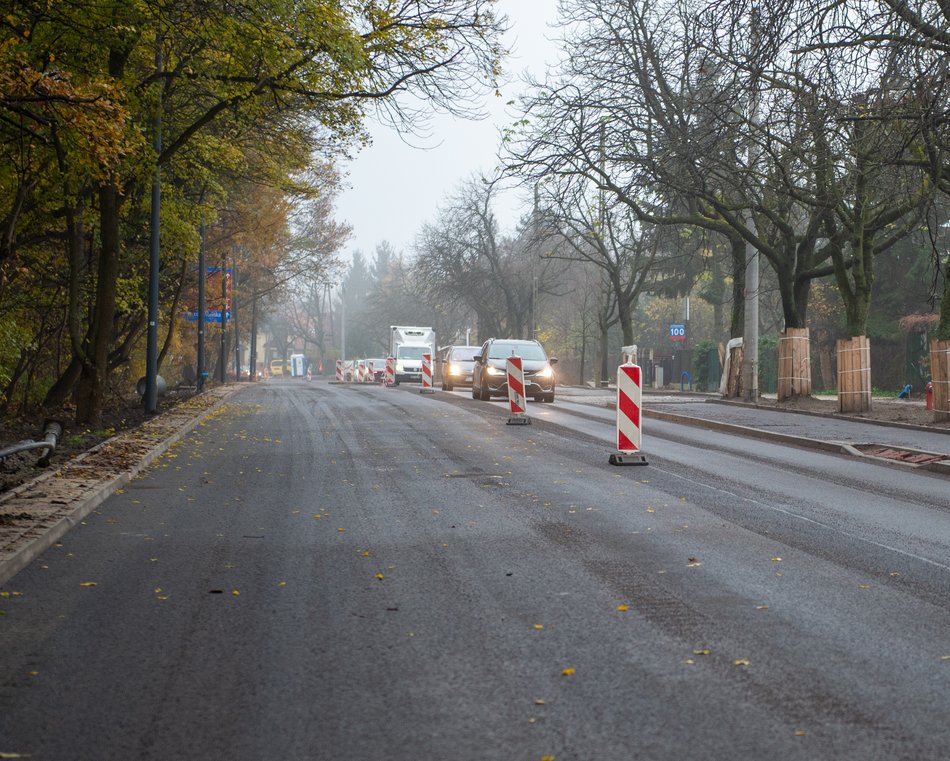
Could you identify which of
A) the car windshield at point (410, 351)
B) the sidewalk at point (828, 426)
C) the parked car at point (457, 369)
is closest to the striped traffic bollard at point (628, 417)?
the sidewalk at point (828, 426)

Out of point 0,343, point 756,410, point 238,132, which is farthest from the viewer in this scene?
point 756,410

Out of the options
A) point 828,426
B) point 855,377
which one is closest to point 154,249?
point 828,426

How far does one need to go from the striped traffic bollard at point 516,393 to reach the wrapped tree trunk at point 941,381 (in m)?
7.92

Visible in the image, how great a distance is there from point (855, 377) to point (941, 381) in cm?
333

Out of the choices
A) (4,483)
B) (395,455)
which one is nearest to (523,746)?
(4,483)

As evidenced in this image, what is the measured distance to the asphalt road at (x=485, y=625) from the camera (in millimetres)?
4289

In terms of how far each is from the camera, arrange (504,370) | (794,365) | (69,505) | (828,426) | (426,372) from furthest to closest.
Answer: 1. (426,372)
2. (504,370)
3. (794,365)
4. (828,426)
5. (69,505)

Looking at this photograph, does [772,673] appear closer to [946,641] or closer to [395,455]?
[946,641]

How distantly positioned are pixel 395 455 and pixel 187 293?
2414cm

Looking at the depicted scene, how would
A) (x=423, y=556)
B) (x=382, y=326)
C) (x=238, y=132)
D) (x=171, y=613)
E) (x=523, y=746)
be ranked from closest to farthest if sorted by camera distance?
(x=523, y=746) → (x=171, y=613) → (x=423, y=556) → (x=238, y=132) → (x=382, y=326)

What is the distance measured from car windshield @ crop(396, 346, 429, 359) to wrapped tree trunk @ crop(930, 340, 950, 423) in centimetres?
3748

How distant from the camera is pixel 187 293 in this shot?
37844 mm

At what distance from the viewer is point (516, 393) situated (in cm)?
2191

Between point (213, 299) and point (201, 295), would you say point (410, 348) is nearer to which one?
point (213, 299)
